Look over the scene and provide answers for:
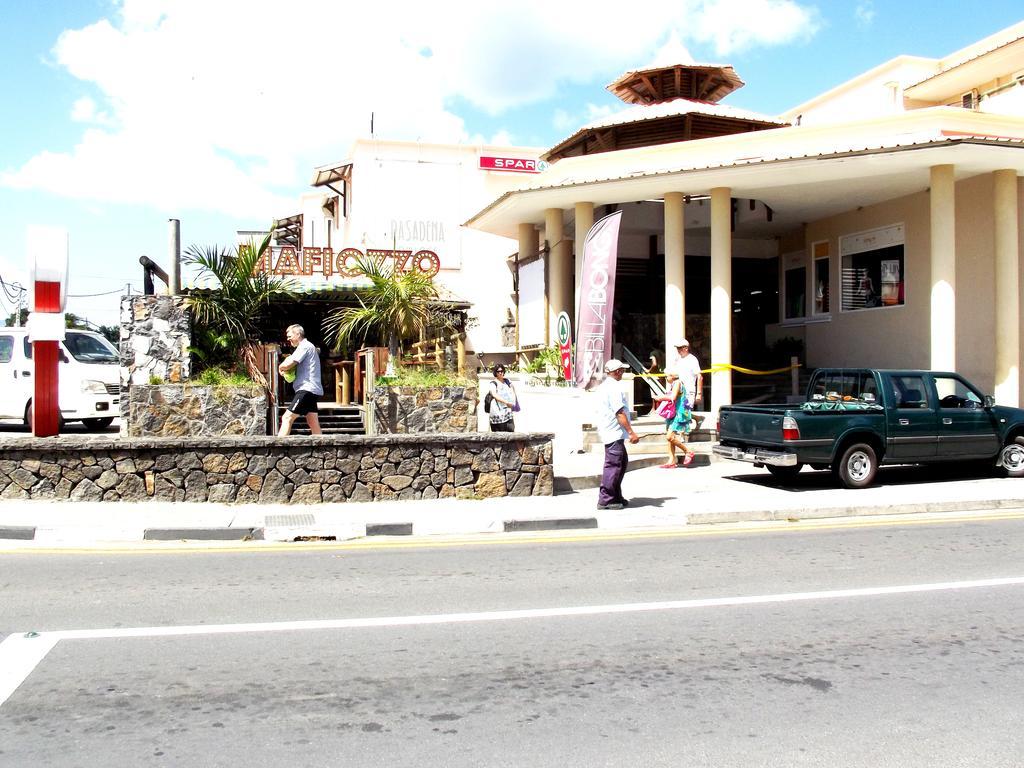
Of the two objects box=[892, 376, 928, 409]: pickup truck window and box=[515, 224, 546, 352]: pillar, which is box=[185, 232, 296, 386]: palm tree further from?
box=[892, 376, 928, 409]: pickup truck window

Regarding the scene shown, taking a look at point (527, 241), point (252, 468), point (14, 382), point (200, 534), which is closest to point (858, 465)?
point (252, 468)

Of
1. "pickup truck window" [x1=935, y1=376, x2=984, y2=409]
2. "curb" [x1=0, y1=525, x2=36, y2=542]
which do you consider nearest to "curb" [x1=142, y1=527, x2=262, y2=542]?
"curb" [x1=0, y1=525, x2=36, y2=542]

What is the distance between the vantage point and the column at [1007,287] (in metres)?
16.2

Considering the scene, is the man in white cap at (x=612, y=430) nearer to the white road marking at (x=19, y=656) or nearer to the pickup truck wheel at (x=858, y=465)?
the pickup truck wheel at (x=858, y=465)

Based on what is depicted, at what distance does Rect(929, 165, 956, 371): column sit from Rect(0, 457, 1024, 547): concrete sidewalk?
161 inches

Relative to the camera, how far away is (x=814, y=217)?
69.9 ft

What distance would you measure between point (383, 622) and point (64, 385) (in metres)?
13.8

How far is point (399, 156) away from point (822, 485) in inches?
852

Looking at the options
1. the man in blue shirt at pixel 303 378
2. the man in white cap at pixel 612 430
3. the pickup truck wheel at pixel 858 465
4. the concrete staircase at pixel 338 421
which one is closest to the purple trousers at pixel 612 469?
the man in white cap at pixel 612 430

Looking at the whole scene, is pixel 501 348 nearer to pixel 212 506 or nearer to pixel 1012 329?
pixel 1012 329

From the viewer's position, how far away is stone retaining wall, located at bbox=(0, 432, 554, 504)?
33.9ft

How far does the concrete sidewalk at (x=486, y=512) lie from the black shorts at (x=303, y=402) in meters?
1.84

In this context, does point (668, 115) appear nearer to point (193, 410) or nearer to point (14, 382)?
point (193, 410)

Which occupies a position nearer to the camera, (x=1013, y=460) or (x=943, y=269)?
(x=1013, y=460)
